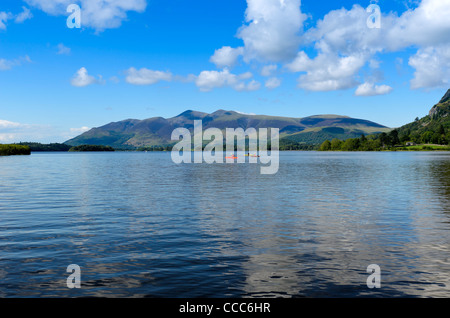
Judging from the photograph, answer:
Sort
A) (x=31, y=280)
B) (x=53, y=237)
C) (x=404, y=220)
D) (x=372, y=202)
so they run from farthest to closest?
(x=372, y=202) < (x=404, y=220) < (x=53, y=237) < (x=31, y=280)

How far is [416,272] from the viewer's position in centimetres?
2069

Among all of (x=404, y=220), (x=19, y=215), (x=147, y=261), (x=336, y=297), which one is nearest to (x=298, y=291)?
(x=336, y=297)
